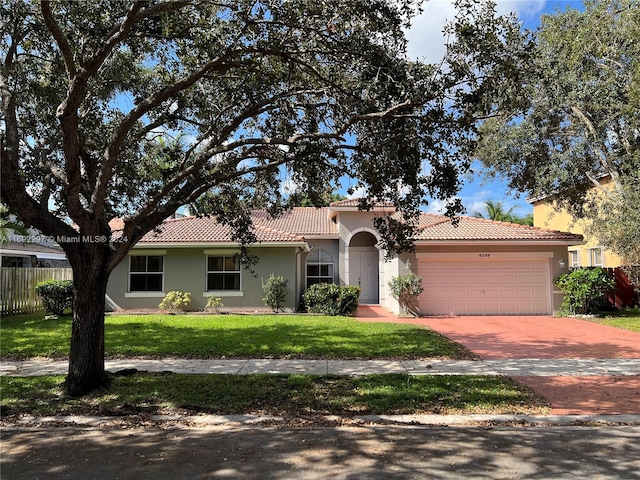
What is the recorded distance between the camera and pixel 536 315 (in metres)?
17.2

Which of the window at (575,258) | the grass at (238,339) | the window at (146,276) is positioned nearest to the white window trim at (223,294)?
the window at (146,276)

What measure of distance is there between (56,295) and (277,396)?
13.2 m

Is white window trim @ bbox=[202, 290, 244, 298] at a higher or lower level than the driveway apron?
higher

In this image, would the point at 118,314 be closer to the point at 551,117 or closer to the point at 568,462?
the point at 568,462

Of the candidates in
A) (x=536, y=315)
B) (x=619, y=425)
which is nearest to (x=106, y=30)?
(x=619, y=425)

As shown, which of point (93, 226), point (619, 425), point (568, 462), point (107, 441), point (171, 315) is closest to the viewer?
point (568, 462)

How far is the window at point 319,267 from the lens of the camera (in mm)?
21578

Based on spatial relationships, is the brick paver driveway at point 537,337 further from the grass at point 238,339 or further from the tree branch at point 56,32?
the tree branch at point 56,32

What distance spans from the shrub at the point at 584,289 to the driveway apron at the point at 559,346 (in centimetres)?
85

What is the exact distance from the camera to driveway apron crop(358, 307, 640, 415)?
6.52 meters

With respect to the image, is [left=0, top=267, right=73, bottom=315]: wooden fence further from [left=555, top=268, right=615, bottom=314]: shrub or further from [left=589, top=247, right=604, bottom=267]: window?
[left=589, top=247, right=604, bottom=267]: window

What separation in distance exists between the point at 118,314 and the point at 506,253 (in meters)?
15.0

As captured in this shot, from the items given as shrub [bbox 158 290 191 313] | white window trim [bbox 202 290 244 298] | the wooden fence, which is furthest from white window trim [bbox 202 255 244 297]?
the wooden fence

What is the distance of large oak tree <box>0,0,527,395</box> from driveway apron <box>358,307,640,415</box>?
10.9ft
